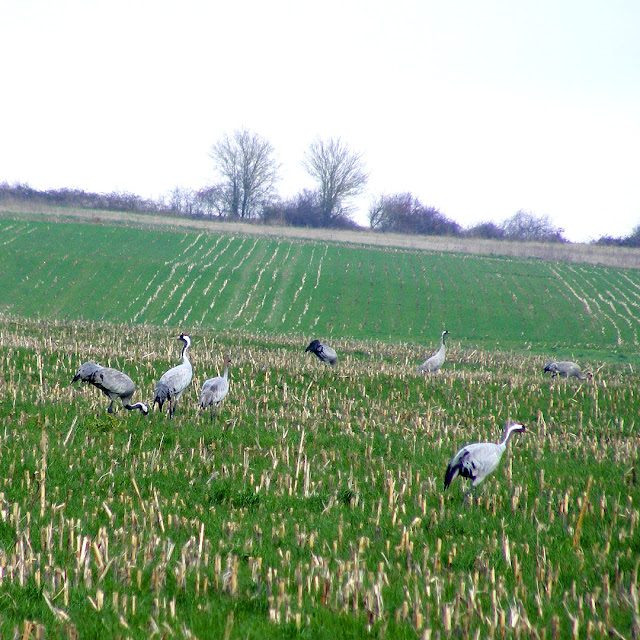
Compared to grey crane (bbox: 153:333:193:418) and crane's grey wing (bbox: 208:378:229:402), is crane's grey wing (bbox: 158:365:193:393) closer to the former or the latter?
grey crane (bbox: 153:333:193:418)

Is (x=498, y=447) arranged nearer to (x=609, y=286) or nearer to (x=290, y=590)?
(x=290, y=590)

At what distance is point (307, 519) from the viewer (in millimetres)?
6371

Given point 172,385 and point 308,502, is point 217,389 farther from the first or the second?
point 308,502

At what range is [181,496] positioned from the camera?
6879mm

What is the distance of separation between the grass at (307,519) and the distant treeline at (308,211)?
55278 mm

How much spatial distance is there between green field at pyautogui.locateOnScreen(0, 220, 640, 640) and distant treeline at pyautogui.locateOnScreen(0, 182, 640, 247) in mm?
50144

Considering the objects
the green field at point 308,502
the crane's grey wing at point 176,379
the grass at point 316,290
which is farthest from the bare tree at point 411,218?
the crane's grey wing at point 176,379

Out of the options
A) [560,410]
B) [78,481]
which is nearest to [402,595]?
[78,481]

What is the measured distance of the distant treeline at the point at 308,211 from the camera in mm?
66375

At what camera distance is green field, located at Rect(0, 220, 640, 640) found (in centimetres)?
422

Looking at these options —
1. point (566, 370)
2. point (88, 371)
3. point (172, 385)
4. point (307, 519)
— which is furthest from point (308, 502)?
point (566, 370)

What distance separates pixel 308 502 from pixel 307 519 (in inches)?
20.8

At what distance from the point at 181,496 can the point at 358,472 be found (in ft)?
7.89

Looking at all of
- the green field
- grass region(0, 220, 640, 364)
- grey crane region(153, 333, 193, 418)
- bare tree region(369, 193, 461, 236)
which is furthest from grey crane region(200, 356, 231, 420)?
bare tree region(369, 193, 461, 236)
